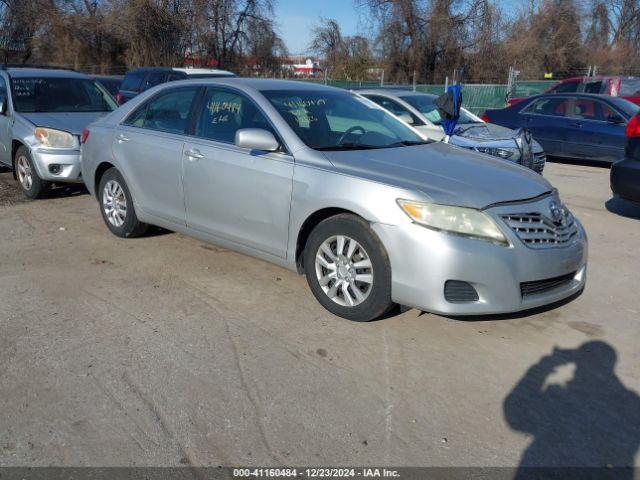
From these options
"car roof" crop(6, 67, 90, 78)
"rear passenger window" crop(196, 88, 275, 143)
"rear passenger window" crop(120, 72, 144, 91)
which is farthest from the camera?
"rear passenger window" crop(120, 72, 144, 91)

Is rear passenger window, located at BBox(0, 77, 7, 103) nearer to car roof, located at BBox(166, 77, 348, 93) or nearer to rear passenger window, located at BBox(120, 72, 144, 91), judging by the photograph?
car roof, located at BBox(166, 77, 348, 93)

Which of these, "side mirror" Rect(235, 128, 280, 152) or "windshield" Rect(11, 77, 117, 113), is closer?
"side mirror" Rect(235, 128, 280, 152)

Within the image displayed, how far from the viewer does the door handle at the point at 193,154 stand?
495 centimetres

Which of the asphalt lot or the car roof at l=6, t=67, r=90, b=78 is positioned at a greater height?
the car roof at l=6, t=67, r=90, b=78

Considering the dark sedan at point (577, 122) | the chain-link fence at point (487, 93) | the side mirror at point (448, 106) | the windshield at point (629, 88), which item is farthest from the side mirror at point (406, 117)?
the chain-link fence at point (487, 93)

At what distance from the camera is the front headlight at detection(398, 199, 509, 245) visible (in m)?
3.72

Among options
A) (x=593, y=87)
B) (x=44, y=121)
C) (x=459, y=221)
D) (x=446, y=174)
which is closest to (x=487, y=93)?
(x=593, y=87)

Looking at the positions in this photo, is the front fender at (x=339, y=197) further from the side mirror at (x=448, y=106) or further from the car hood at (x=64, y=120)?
the side mirror at (x=448, y=106)

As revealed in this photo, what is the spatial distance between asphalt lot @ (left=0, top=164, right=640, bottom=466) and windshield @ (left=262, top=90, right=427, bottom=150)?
47.0 inches

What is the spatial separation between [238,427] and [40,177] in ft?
18.4

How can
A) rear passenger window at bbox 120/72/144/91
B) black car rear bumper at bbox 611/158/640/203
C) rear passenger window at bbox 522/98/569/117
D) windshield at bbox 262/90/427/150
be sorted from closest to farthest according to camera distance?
windshield at bbox 262/90/427/150
black car rear bumper at bbox 611/158/640/203
rear passenger window at bbox 522/98/569/117
rear passenger window at bbox 120/72/144/91

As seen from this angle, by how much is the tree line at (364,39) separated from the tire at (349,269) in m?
28.6

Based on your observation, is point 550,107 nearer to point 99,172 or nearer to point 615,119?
point 615,119

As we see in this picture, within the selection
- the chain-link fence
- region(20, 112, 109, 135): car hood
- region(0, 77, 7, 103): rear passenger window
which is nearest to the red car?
the chain-link fence
